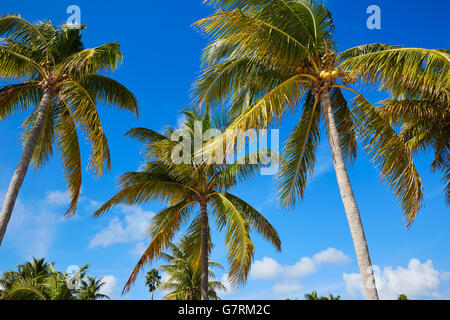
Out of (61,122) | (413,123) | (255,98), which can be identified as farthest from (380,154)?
(61,122)

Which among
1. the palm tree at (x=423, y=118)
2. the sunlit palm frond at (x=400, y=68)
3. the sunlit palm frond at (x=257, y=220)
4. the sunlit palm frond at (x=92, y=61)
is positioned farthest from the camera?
the sunlit palm frond at (x=257, y=220)

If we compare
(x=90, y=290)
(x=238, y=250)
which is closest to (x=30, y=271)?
(x=90, y=290)

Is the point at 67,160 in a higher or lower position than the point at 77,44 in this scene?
lower

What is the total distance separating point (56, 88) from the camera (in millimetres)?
9766

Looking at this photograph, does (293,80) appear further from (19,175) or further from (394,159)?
(19,175)

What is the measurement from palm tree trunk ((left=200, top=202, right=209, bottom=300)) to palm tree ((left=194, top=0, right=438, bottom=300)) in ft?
15.7

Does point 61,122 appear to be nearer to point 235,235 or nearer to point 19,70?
point 19,70

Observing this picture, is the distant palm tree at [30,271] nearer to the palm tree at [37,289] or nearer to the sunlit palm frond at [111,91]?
the palm tree at [37,289]

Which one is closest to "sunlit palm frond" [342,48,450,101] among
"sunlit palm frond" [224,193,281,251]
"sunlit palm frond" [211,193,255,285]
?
"sunlit palm frond" [211,193,255,285]

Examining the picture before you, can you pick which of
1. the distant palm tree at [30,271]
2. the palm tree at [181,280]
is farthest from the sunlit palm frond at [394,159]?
the distant palm tree at [30,271]

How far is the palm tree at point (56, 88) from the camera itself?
9.25 metres

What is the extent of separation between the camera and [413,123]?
495 inches

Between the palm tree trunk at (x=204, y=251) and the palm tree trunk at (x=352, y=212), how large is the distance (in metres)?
6.75

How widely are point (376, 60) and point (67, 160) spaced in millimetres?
8733
